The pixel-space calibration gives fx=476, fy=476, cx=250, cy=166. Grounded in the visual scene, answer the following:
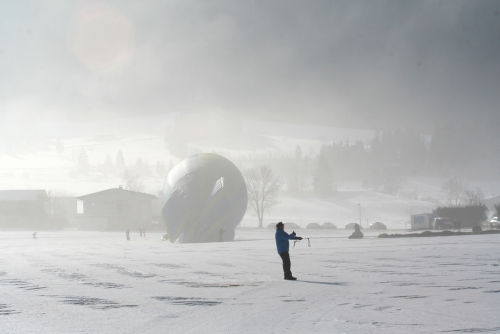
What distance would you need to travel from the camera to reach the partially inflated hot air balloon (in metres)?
41.5

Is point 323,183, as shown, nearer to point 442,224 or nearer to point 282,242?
point 442,224

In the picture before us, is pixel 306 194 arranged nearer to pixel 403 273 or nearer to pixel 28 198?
pixel 28 198

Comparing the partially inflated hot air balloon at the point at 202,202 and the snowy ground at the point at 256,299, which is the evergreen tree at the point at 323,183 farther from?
the snowy ground at the point at 256,299

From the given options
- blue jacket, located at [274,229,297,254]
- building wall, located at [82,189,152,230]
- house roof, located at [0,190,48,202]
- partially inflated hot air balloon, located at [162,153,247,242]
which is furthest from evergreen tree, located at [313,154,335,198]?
blue jacket, located at [274,229,297,254]

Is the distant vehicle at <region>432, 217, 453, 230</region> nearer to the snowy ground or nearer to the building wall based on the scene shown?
the snowy ground

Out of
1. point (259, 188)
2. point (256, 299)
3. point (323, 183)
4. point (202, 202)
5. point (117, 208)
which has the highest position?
point (323, 183)

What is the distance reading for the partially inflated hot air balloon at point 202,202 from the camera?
41.5m

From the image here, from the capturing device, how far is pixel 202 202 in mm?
41500

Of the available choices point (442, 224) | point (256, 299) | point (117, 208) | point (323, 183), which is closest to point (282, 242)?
point (256, 299)

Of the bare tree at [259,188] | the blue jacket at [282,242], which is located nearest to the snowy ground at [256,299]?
the blue jacket at [282,242]

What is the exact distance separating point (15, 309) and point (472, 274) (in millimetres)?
13051

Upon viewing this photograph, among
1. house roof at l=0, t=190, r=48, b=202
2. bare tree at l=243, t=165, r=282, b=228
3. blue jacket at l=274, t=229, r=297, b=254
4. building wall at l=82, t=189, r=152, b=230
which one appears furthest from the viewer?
house roof at l=0, t=190, r=48, b=202

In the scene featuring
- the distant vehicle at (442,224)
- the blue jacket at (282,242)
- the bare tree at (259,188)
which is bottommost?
the distant vehicle at (442,224)

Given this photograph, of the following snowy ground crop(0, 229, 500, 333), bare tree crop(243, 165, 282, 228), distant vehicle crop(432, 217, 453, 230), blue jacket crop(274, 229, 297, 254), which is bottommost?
distant vehicle crop(432, 217, 453, 230)
